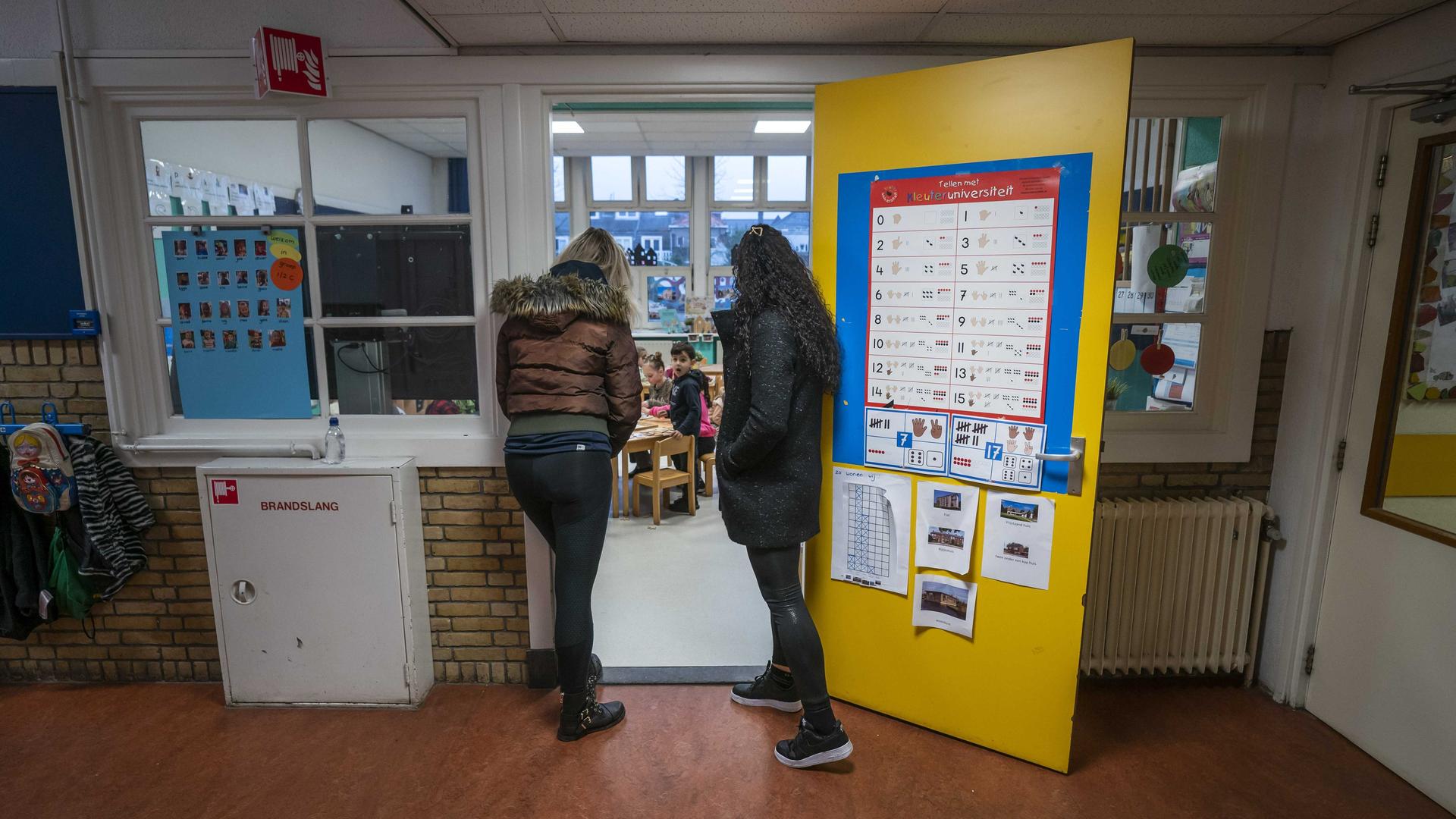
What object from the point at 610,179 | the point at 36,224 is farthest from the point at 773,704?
the point at 610,179

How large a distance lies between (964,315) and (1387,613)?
1.84m

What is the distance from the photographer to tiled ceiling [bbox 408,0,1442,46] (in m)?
2.24


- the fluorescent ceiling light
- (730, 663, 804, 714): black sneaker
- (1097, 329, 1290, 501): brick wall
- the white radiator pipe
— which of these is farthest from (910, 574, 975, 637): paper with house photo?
the fluorescent ceiling light

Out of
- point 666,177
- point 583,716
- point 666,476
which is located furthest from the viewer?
point 666,177

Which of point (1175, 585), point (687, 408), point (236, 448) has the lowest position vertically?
point (1175, 585)

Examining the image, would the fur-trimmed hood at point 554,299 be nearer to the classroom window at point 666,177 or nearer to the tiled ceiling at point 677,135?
the tiled ceiling at point 677,135

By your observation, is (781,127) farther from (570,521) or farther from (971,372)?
(570,521)

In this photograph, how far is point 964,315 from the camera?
2.36m

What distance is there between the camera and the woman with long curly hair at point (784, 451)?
2.32 metres

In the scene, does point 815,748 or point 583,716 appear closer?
point 815,748

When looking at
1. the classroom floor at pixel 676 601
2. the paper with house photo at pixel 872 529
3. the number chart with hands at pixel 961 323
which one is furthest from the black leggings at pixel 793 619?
the classroom floor at pixel 676 601

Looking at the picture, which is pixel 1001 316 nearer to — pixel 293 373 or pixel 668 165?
pixel 293 373

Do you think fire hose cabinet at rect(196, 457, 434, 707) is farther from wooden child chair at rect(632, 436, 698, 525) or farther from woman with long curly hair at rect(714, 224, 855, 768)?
wooden child chair at rect(632, 436, 698, 525)

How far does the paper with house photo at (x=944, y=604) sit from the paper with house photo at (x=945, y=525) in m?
0.05
